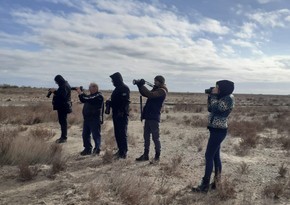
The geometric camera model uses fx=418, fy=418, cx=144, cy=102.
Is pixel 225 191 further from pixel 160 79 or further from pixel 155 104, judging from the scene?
pixel 160 79

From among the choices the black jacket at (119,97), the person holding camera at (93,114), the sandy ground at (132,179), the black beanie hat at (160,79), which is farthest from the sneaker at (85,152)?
the black beanie hat at (160,79)

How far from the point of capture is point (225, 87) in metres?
6.91

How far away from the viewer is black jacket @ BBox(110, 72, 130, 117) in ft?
31.1

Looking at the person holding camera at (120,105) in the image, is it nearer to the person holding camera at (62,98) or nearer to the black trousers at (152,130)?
the black trousers at (152,130)

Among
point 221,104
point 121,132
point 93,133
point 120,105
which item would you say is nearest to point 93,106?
→ point 93,133

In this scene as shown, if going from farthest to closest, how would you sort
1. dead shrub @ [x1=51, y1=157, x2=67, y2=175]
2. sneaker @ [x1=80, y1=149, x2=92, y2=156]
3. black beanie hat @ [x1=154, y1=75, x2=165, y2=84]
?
1. sneaker @ [x1=80, y1=149, x2=92, y2=156]
2. black beanie hat @ [x1=154, y1=75, x2=165, y2=84]
3. dead shrub @ [x1=51, y1=157, x2=67, y2=175]

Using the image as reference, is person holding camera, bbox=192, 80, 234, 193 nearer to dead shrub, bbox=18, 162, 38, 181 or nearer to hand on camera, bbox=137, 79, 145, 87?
hand on camera, bbox=137, 79, 145, 87

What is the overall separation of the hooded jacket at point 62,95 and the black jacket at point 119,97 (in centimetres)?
264

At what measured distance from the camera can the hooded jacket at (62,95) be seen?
11688 mm

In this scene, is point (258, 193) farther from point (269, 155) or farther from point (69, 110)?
point (69, 110)

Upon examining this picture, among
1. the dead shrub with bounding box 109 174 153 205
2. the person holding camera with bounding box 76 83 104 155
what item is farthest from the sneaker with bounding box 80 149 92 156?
the dead shrub with bounding box 109 174 153 205

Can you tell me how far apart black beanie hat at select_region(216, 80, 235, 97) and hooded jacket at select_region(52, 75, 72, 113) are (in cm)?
589

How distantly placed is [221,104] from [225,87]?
289 millimetres

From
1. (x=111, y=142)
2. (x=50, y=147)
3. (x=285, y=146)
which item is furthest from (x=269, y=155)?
(x=50, y=147)
